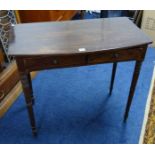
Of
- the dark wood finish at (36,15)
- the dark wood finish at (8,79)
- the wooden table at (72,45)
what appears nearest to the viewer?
the wooden table at (72,45)

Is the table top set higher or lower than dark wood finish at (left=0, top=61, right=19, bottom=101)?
higher

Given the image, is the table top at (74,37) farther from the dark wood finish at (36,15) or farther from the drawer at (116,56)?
the dark wood finish at (36,15)

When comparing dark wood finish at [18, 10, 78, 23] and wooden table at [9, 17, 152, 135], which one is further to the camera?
dark wood finish at [18, 10, 78, 23]

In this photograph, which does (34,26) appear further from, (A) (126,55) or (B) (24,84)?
(A) (126,55)

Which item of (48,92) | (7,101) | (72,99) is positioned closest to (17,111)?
(7,101)

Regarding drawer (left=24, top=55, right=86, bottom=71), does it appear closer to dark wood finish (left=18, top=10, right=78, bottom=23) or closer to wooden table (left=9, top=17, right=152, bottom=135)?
wooden table (left=9, top=17, right=152, bottom=135)

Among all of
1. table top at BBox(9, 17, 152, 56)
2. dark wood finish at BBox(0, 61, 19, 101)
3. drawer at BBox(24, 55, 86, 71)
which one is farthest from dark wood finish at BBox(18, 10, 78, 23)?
drawer at BBox(24, 55, 86, 71)

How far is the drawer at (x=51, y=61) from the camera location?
41.1 inches

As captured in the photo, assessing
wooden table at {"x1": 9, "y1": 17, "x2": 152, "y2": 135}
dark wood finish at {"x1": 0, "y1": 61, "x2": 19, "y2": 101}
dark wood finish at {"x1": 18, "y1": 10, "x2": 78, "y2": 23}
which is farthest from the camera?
dark wood finish at {"x1": 18, "y1": 10, "x2": 78, "y2": 23}

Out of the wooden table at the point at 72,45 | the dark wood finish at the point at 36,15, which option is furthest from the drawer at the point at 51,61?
the dark wood finish at the point at 36,15

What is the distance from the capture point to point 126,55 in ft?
3.75

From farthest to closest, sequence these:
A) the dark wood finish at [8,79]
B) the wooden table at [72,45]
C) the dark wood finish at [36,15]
A: the dark wood finish at [36,15]
the dark wood finish at [8,79]
the wooden table at [72,45]

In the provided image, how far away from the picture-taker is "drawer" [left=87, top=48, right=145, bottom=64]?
111cm

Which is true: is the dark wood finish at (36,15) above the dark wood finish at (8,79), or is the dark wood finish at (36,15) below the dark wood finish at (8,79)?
above
